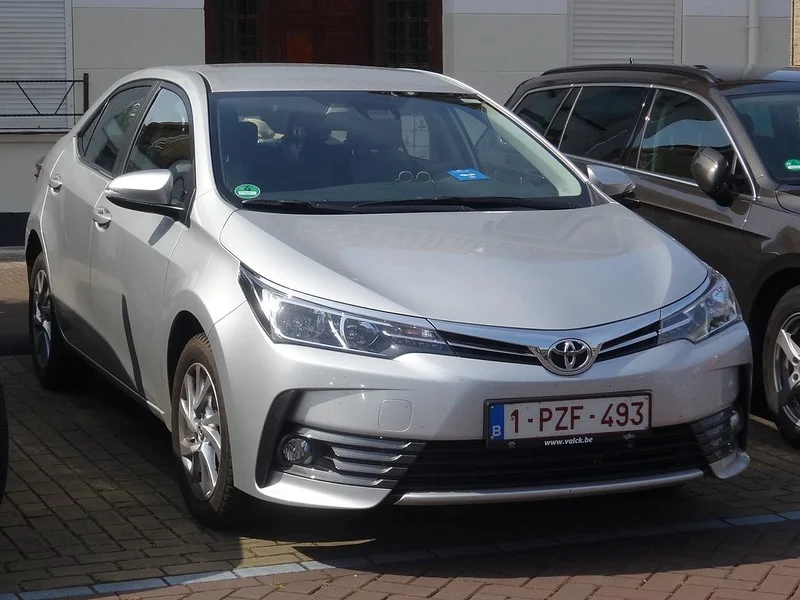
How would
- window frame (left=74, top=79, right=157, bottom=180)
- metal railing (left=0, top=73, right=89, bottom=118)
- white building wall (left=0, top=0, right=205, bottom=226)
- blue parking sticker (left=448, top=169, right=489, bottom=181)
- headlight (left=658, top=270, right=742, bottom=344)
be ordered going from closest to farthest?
headlight (left=658, top=270, right=742, bottom=344), blue parking sticker (left=448, top=169, right=489, bottom=181), window frame (left=74, top=79, right=157, bottom=180), white building wall (left=0, top=0, right=205, bottom=226), metal railing (left=0, top=73, right=89, bottom=118)

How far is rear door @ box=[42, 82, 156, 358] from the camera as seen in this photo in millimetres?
6262

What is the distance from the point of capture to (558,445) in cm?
447

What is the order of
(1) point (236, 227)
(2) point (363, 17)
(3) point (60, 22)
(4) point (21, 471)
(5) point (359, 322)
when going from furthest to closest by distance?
(2) point (363, 17)
(3) point (60, 22)
(4) point (21, 471)
(1) point (236, 227)
(5) point (359, 322)

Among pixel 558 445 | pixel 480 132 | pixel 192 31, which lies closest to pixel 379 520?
pixel 558 445

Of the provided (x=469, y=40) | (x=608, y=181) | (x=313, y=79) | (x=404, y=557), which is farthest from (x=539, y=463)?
(x=469, y=40)

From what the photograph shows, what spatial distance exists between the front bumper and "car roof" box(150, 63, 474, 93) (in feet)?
4.94

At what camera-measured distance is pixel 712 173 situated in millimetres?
6711

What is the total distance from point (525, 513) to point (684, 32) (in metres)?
11.3

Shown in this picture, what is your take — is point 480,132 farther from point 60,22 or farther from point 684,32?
point 684,32

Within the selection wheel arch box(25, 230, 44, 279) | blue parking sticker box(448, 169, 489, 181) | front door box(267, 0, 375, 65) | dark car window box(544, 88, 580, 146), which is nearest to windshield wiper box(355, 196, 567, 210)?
blue parking sticker box(448, 169, 489, 181)

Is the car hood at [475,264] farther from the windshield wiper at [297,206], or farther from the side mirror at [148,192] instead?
the side mirror at [148,192]

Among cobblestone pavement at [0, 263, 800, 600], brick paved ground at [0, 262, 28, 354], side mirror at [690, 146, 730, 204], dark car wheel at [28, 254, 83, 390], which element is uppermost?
side mirror at [690, 146, 730, 204]

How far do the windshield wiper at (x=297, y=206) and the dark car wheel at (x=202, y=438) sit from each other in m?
0.56

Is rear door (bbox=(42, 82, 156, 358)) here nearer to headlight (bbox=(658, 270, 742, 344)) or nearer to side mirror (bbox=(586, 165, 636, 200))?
side mirror (bbox=(586, 165, 636, 200))
